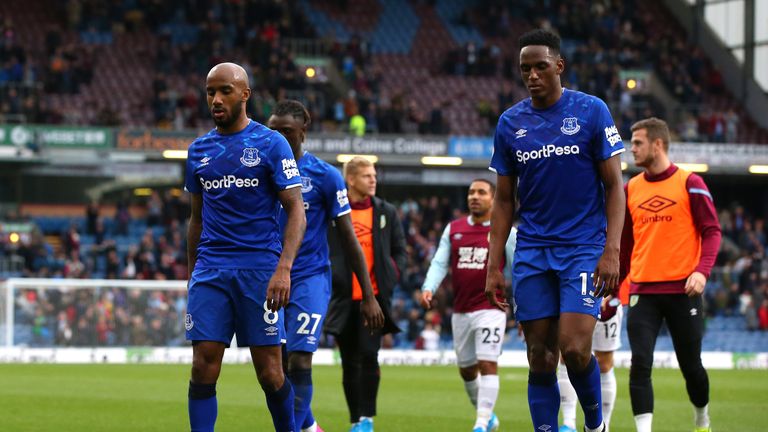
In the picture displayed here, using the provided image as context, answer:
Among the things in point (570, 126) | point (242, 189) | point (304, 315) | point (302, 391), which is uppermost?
point (570, 126)

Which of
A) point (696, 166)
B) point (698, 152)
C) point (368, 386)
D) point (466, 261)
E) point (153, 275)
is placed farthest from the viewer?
point (696, 166)

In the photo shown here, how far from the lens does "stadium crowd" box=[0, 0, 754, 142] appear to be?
34.7m

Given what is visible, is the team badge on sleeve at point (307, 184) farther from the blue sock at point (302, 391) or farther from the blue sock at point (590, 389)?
the blue sock at point (590, 389)

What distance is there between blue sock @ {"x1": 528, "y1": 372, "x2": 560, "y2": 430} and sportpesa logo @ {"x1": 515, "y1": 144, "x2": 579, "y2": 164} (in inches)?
45.6

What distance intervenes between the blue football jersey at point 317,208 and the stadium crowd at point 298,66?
2586 cm

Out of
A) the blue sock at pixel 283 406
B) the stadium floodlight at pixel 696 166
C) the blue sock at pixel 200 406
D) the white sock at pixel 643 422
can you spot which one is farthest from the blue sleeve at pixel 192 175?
the stadium floodlight at pixel 696 166

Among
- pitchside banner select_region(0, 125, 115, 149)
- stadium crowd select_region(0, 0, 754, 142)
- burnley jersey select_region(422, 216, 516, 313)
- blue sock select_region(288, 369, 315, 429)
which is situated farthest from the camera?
stadium crowd select_region(0, 0, 754, 142)

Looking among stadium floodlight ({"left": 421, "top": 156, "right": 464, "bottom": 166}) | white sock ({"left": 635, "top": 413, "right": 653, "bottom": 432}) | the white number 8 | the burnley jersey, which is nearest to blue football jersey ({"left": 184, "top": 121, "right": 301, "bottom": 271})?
the white number 8

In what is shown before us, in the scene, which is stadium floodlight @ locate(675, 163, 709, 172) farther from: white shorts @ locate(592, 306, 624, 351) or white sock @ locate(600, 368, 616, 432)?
white sock @ locate(600, 368, 616, 432)

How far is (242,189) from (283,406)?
120 centimetres

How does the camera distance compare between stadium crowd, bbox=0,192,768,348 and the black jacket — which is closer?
the black jacket

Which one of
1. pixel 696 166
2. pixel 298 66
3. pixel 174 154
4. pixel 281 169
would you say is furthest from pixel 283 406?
pixel 696 166

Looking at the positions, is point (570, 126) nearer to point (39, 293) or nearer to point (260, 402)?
point (260, 402)

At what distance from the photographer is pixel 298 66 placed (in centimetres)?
3753
